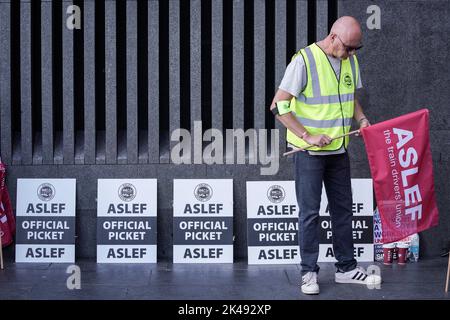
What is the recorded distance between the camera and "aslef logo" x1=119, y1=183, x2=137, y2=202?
31.3 ft

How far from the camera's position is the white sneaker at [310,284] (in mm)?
7914

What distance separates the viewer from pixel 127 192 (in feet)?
31.3

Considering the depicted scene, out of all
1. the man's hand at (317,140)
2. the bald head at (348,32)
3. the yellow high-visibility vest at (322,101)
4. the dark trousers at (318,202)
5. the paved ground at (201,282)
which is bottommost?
the paved ground at (201,282)

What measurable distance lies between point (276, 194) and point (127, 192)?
1668 mm

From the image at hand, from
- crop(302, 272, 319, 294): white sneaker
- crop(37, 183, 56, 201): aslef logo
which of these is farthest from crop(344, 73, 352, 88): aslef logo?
crop(37, 183, 56, 201): aslef logo

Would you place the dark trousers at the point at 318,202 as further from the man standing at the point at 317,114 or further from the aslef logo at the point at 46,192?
the aslef logo at the point at 46,192

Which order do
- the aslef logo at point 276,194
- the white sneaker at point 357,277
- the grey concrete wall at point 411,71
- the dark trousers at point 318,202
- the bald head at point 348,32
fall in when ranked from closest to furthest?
1. the bald head at point 348,32
2. the dark trousers at point 318,202
3. the white sneaker at point 357,277
4. the aslef logo at point 276,194
5. the grey concrete wall at point 411,71

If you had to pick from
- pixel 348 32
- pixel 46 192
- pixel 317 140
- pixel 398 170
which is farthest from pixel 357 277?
pixel 46 192

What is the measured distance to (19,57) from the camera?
988cm

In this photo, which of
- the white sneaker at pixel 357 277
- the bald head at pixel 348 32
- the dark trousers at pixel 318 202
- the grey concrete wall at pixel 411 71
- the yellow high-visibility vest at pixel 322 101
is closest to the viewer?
the bald head at pixel 348 32

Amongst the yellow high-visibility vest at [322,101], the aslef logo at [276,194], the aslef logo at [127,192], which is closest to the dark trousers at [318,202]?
the yellow high-visibility vest at [322,101]

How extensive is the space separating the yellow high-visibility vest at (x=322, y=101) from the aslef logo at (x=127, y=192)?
2.36 meters
